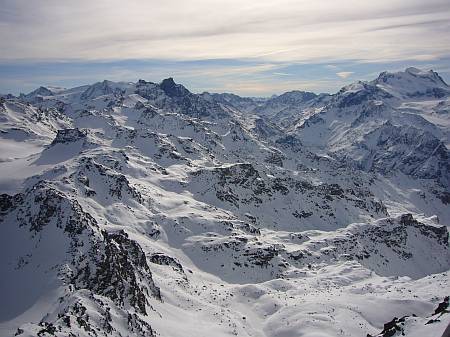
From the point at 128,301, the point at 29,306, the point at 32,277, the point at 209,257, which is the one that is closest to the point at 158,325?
the point at 128,301

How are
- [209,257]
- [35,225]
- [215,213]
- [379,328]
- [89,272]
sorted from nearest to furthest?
1. [89,272]
2. [379,328]
3. [35,225]
4. [209,257]
5. [215,213]

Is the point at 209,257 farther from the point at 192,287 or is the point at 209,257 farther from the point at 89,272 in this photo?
the point at 89,272

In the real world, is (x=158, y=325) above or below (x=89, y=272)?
below

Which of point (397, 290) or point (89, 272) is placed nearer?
point (89, 272)

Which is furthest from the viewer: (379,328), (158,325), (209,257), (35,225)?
(209,257)

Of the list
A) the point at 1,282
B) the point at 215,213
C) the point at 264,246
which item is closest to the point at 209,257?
the point at 264,246

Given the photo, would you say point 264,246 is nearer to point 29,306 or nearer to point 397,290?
point 397,290

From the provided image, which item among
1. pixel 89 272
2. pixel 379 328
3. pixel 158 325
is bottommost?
pixel 379 328

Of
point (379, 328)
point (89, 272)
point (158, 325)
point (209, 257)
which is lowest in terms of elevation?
point (209, 257)

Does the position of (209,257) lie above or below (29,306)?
below
